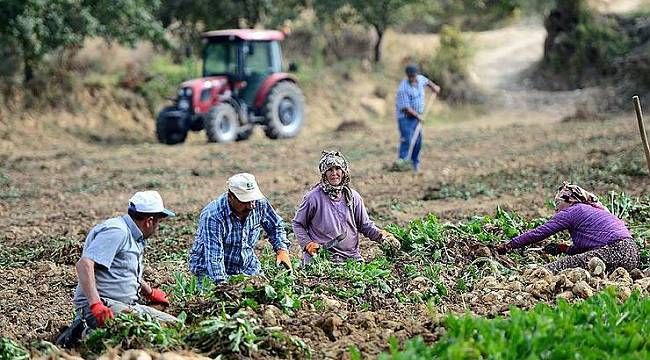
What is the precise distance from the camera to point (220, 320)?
20.4 ft

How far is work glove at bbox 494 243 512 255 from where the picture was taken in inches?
335

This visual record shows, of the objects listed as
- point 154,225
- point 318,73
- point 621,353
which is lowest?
point 621,353

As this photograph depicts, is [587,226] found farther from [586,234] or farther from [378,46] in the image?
[378,46]

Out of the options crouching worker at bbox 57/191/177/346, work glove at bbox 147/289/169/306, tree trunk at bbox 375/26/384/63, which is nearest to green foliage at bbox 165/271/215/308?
work glove at bbox 147/289/169/306

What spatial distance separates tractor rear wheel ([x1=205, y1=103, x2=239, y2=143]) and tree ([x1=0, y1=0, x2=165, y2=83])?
2728 mm

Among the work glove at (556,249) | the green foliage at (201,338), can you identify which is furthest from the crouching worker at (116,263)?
the work glove at (556,249)

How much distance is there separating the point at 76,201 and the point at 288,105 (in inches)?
345

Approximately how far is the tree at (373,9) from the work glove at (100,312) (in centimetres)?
2256

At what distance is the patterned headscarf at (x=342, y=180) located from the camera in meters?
8.11

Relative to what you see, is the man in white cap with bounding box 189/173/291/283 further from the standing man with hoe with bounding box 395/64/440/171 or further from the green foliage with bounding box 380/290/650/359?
the standing man with hoe with bounding box 395/64/440/171

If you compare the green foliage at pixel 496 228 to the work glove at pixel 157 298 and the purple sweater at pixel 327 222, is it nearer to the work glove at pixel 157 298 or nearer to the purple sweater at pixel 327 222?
the purple sweater at pixel 327 222

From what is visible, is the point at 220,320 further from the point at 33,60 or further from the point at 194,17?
the point at 194,17

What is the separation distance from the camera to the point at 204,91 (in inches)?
824

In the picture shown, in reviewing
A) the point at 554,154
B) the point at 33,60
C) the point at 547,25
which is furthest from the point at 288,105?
the point at 547,25
